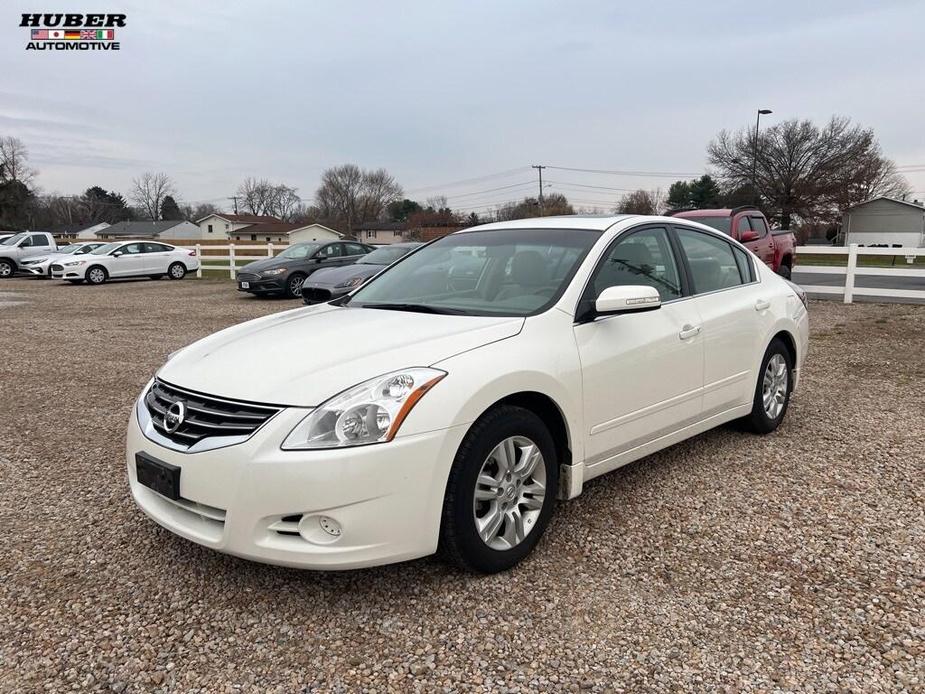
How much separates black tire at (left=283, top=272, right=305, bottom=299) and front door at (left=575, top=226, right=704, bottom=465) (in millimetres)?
12317

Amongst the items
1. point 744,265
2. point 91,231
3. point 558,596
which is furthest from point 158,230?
point 558,596

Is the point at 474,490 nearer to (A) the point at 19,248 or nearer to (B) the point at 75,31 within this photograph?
(B) the point at 75,31

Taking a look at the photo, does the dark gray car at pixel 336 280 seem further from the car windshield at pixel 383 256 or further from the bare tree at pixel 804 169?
the bare tree at pixel 804 169

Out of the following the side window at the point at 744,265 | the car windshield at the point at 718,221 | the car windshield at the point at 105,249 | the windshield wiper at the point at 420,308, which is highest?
the car windshield at the point at 718,221

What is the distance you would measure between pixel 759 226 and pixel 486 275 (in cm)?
1160

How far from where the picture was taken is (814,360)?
755 centimetres

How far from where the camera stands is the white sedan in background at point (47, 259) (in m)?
22.9

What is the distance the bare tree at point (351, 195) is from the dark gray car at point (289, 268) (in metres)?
77.8

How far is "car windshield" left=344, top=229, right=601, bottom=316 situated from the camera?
3.40m

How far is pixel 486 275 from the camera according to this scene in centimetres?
378

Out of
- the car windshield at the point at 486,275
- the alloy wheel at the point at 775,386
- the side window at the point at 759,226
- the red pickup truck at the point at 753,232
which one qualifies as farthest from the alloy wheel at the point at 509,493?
the side window at the point at 759,226

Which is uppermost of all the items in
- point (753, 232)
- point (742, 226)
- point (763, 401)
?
point (742, 226)

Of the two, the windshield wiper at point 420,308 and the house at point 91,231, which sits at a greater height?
the house at point 91,231

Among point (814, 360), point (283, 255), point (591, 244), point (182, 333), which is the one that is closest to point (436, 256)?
point (591, 244)
